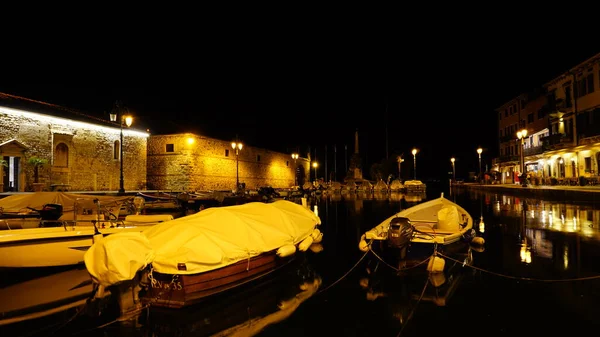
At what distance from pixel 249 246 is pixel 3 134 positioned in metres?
22.8

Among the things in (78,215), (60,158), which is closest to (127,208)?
(78,215)

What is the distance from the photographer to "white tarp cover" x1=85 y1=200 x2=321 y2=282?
21.8ft

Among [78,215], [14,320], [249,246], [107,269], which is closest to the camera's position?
[107,269]

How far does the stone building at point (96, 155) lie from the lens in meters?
24.9

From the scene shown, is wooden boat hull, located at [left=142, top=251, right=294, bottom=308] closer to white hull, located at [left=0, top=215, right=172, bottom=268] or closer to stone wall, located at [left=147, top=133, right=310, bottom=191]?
white hull, located at [left=0, top=215, right=172, bottom=268]

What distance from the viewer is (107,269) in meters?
6.41

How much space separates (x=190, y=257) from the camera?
7.26m

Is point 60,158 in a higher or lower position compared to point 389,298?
higher

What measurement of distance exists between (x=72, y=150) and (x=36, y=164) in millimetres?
2979

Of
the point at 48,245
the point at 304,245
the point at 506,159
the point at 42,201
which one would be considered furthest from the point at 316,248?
the point at 506,159

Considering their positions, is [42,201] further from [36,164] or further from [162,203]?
[36,164]

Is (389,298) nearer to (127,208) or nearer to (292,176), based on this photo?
(127,208)

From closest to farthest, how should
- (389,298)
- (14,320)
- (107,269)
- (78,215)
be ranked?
(107,269)
(14,320)
(389,298)
(78,215)

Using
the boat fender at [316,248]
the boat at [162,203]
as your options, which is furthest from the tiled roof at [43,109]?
the boat fender at [316,248]
